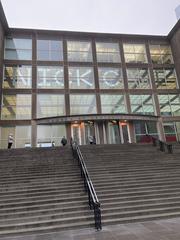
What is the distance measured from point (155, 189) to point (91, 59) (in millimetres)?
20107

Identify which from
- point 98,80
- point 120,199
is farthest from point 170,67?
point 120,199

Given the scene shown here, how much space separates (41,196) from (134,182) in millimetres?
4097

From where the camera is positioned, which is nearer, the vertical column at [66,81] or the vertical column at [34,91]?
the vertical column at [34,91]

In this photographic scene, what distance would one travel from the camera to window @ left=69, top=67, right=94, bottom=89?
24.2 metres

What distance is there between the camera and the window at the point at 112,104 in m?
23.5

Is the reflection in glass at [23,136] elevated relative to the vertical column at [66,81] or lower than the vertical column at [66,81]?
lower

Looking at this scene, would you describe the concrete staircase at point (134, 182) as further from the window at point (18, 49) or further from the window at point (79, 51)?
the window at point (18, 49)

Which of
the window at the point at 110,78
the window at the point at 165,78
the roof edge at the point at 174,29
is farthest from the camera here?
the roof edge at the point at 174,29

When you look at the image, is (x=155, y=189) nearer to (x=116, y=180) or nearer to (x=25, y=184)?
(x=116, y=180)

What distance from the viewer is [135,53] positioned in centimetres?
2725

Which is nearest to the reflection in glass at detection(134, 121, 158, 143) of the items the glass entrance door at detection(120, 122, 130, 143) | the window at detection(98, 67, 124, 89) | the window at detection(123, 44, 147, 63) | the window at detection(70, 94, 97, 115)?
the glass entrance door at detection(120, 122, 130, 143)

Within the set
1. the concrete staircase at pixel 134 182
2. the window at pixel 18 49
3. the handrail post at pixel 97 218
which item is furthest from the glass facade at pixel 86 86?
the handrail post at pixel 97 218

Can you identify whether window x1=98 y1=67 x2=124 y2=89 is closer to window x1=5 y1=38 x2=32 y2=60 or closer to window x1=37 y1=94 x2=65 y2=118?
window x1=37 y1=94 x2=65 y2=118

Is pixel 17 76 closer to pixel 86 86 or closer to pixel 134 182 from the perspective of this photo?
pixel 86 86
